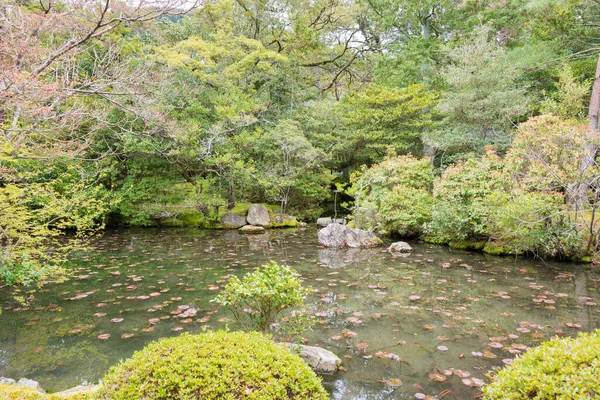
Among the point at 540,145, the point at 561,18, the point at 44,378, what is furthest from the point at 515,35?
the point at 44,378

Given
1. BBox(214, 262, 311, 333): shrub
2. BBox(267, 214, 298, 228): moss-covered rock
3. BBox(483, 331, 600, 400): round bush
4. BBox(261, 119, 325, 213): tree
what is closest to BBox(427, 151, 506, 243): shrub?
BBox(261, 119, 325, 213): tree

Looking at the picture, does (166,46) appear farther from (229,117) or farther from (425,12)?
(425,12)

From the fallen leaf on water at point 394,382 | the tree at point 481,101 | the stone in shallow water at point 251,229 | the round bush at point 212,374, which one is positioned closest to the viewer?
the round bush at point 212,374

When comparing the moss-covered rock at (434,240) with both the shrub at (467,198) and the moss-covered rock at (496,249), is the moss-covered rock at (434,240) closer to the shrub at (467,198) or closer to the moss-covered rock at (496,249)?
the shrub at (467,198)

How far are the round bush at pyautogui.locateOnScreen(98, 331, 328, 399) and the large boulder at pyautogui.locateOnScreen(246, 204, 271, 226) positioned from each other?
12.6 meters

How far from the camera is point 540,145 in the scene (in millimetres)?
7848

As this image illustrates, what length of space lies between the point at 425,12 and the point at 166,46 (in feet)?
40.9

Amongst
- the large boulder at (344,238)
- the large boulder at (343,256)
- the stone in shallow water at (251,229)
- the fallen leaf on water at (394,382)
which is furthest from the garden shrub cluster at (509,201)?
the fallen leaf on water at (394,382)

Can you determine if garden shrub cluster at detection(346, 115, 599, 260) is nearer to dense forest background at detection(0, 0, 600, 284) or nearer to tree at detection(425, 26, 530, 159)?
dense forest background at detection(0, 0, 600, 284)

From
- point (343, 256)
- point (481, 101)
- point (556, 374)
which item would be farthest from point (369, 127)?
point (556, 374)

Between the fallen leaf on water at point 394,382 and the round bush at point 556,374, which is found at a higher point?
the round bush at point 556,374

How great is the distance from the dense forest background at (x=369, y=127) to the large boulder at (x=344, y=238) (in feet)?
4.14

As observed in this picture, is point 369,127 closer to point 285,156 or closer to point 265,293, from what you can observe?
point 285,156

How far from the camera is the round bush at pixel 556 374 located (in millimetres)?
1557
